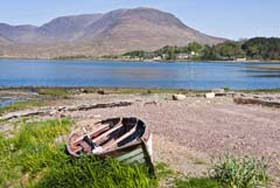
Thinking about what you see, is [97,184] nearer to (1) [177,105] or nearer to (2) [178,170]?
(2) [178,170]

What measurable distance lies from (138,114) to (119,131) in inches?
295

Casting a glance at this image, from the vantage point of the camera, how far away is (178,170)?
11766 millimetres

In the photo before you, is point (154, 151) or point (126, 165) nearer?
point (126, 165)

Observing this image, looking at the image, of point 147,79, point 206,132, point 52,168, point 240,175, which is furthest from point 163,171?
point 147,79

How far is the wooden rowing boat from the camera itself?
10953mm

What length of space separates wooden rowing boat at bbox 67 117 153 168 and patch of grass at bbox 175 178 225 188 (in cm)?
72

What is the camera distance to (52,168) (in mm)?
12078

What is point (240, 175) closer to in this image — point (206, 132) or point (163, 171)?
point (163, 171)

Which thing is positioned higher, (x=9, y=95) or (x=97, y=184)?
(x=97, y=184)

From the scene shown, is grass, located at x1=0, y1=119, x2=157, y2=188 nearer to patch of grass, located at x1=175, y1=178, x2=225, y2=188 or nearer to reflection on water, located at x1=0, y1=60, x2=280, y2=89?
patch of grass, located at x1=175, y1=178, x2=225, y2=188

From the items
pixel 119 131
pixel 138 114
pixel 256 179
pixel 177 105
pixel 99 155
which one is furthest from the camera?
pixel 177 105

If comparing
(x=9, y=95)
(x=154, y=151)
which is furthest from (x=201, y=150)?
(x=9, y=95)

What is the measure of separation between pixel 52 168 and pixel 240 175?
4.23m

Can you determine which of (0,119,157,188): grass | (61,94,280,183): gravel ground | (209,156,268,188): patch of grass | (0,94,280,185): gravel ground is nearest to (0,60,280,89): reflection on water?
(0,94,280,185): gravel ground
